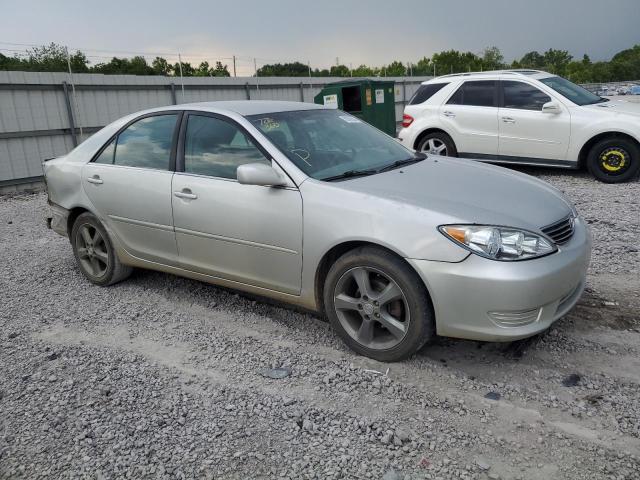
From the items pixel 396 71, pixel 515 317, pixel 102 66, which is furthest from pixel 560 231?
pixel 396 71

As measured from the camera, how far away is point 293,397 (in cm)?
312

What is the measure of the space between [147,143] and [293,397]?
252cm

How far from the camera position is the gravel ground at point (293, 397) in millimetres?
2588

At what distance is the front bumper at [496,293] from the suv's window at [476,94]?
6.49 meters

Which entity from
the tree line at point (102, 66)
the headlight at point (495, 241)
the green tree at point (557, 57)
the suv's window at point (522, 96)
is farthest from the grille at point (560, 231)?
the green tree at point (557, 57)

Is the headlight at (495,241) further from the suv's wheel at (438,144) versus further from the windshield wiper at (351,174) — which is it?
the suv's wheel at (438,144)

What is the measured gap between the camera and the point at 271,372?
11.2 ft

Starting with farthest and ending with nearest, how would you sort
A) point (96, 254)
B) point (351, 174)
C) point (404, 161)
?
point (96, 254) < point (404, 161) < point (351, 174)

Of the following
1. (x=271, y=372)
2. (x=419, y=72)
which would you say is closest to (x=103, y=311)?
(x=271, y=372)

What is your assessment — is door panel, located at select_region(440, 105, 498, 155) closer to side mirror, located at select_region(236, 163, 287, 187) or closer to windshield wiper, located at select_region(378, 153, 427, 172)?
windshield wiper, located at select_region(378, 153, 427, 172)

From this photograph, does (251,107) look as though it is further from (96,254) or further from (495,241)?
(495,241)

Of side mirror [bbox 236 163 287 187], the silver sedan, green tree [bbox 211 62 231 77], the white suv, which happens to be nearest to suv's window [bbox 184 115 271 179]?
the silver sedan

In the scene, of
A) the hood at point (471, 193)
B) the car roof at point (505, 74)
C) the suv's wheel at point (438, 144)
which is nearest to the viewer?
the hood at point (471, 193)

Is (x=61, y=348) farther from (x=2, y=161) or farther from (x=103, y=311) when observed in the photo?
(x=2, y=161)
